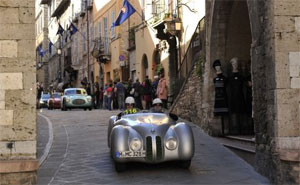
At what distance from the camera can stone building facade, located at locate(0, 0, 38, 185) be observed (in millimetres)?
7238

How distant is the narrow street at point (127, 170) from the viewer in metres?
7.88

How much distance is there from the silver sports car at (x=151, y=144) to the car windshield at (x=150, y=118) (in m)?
0.26

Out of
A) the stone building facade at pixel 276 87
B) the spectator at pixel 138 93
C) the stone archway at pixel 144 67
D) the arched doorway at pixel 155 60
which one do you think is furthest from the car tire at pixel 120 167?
the stone archway at pixel 144 67

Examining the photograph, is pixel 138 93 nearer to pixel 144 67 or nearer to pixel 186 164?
pixel 144 67

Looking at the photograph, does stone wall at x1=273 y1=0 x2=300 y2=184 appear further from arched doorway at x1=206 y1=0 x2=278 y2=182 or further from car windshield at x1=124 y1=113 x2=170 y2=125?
car windshield at x1=124 y1=113 x2=170 y2=125

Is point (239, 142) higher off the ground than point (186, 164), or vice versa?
point (239, 142)

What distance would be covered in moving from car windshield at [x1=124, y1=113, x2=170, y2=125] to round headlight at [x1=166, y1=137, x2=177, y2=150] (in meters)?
0.56

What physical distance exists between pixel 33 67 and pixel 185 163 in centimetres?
315

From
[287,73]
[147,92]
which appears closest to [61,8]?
[147,92]

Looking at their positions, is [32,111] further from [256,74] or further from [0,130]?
[256,74]

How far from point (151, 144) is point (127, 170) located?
0.75 metres

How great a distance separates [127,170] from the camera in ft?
28.0

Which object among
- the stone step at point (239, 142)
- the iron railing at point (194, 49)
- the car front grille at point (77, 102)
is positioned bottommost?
the stone step at point (239, 142)

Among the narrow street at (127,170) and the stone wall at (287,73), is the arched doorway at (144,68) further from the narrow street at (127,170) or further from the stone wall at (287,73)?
the stone wall at (287,73)
